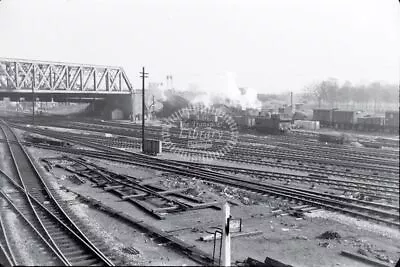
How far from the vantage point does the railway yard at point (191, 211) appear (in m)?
8.29

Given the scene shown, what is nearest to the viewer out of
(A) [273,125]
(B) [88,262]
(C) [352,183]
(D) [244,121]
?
(B) [88,262]

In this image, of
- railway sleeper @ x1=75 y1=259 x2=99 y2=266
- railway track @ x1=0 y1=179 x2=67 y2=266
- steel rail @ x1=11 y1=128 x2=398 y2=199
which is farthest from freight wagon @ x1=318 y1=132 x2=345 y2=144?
railway sleeper @ x1=75 y1=259 x2=99 y2=266

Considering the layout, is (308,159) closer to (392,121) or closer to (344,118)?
(392,121)

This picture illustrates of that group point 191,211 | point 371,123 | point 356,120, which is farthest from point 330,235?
point 356,120

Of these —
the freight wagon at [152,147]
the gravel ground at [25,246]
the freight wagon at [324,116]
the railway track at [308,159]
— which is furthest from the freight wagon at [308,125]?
the gravel ground at [25,246]

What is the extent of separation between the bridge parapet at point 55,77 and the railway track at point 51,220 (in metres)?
26.4

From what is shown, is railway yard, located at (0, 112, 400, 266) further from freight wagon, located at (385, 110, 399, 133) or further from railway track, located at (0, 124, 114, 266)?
freight wagon, located at (385, 110, 399, 133)

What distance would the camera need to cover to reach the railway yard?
8.29 meters

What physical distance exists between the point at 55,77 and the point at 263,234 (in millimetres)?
43068

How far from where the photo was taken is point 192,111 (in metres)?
48.2

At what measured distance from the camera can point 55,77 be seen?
47469 millimetres

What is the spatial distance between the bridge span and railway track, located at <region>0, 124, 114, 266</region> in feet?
83.7

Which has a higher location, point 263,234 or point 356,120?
point 356,120

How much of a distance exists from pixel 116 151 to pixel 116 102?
3649 cm
